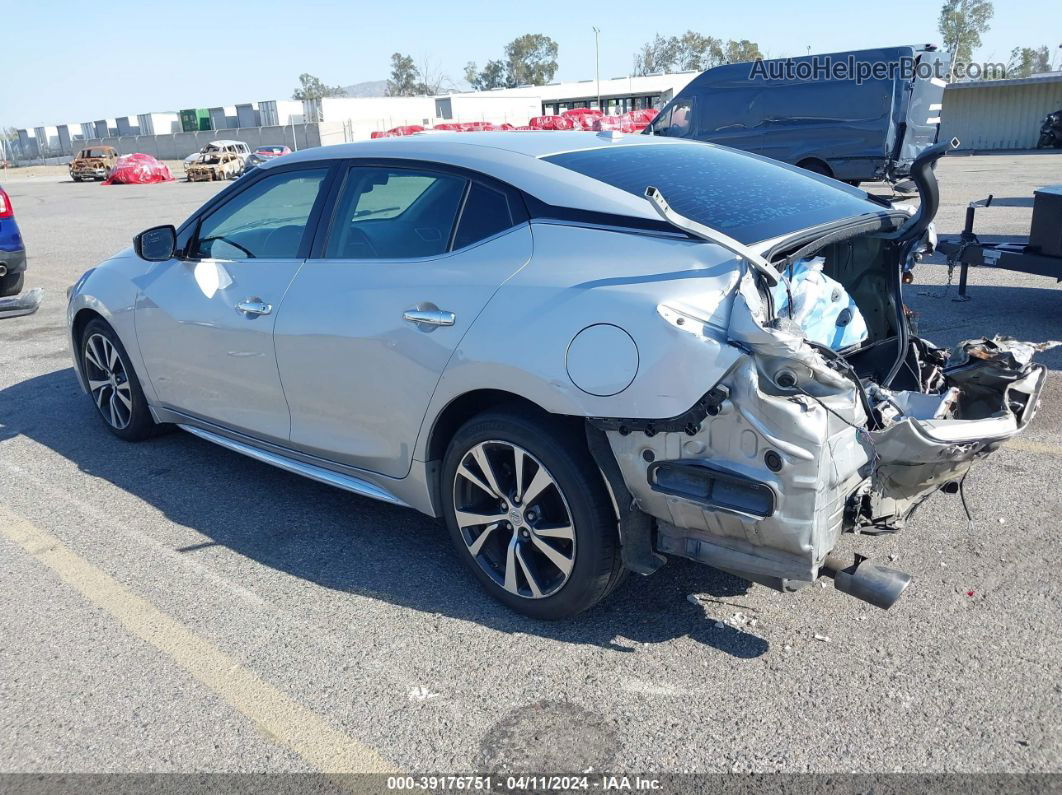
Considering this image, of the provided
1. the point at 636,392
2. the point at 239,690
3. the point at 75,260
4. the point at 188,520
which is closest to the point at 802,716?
the point at 636,392

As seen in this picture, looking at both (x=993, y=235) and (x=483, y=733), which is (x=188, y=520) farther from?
(x=993, y=235)

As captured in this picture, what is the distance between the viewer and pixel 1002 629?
3170 mm

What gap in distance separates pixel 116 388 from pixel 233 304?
1599 millimetres

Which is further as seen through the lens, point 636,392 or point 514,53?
point 514,53

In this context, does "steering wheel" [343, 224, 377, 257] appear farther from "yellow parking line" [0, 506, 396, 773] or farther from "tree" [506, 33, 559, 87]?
"tree" [506, 33, 559, 87]

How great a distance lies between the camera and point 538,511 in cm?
325

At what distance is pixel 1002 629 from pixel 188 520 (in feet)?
11.7

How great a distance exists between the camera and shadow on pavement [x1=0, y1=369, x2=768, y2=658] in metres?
3.33

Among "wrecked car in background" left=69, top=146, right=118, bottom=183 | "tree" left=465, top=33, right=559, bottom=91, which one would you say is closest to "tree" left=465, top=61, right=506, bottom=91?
"tree" left=465, top=33, right=559, bottom=91

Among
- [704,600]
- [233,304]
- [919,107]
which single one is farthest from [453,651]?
[919,107]

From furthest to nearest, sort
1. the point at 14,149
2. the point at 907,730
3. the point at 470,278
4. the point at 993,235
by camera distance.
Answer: the point at 14,149 < the point at 993,235 < the point at 470,278 < the point at 907,730

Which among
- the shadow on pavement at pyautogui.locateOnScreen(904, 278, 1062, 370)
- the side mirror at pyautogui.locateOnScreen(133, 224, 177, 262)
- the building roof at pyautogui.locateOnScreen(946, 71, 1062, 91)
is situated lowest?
the shadow on pavement at pyautogui.locateOnScreen(904, 278, 1062, 370)

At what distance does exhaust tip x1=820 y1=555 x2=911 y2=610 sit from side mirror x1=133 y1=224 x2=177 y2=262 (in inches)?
142
